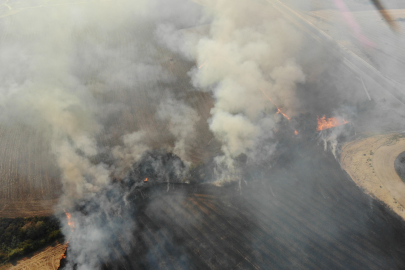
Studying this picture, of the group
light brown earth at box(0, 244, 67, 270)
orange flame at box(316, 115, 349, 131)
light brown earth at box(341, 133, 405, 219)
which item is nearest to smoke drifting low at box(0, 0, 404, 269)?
orange flame at box(316, 115, 349, 131)

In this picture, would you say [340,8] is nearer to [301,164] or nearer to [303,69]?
[303,69]

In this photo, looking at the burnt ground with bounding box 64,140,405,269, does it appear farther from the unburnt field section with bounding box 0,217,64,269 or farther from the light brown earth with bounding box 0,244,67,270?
the unburnt field section with bounding box 0,217,64,269

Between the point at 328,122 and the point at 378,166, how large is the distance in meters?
7.86

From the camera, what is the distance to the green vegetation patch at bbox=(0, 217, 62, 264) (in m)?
20.9

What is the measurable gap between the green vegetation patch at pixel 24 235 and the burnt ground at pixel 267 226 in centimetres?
636

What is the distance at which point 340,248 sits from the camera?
21.0 metres

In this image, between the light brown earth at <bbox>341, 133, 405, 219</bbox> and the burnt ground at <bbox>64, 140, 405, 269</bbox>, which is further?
the light brown earth at <bbox>341, 133, 405, 219</bbox>

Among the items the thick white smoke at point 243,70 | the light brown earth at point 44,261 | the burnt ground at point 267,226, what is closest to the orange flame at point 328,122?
the thick white smoke at point 243,70

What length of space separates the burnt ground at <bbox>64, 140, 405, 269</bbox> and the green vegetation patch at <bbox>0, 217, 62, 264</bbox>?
6361 millimetres

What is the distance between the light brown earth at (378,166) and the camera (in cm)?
2454

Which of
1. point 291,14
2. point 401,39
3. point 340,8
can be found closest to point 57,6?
point 291,14

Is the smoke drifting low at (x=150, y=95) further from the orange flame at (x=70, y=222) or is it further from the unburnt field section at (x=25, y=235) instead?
the unburnt field section at (x=25, y=235)

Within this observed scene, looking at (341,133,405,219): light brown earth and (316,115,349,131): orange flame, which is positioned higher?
(316,115,349,131): orange flame

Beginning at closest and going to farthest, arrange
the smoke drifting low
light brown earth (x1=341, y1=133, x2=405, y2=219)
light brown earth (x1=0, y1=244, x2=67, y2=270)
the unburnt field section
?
light brown earth (x1=0, y1=244, x2=67, y2=270) < the unburnt field section < light brown earth (x1=341, y1=133, x2=405, y2=219) < the smoke drifting low
